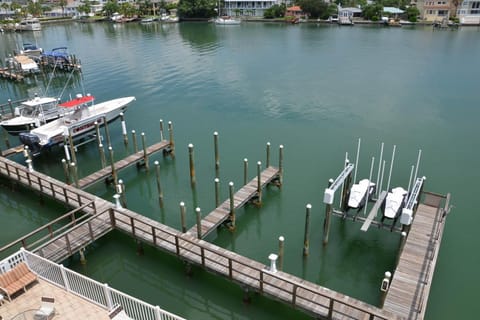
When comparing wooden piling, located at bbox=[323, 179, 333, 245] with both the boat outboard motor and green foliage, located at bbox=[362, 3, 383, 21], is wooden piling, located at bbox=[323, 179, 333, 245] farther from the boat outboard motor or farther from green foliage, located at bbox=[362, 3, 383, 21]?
green foliage, located at bbox=[362, 3, 383, 21]

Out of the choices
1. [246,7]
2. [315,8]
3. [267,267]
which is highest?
[246,7]

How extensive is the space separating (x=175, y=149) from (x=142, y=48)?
50.9 metres

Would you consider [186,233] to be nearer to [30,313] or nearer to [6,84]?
[30,313]

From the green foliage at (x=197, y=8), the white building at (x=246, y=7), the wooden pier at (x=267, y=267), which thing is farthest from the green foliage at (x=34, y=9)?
the wooden pier at (x=267, y=267)

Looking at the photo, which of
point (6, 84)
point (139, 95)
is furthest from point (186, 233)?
point (6, 84)

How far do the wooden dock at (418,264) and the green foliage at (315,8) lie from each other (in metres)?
116

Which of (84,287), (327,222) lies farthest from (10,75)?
(327,222)

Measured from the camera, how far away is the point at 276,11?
125 m

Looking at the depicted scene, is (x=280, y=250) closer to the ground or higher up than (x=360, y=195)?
closer to the ground

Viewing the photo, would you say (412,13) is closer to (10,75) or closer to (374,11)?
(374,11)

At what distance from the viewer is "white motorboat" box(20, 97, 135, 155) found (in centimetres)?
2605

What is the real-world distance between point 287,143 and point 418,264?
16725 mm

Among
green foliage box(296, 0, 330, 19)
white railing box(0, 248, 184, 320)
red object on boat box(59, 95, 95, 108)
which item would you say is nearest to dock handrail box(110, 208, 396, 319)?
white railing box(0, 248, 184, 320)

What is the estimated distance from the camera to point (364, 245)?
18.9m
